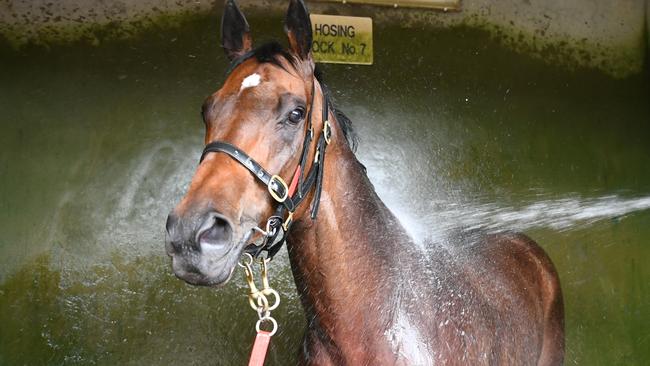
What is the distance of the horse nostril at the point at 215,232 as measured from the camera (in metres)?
1.74

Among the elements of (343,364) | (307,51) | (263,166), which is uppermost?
(307,51)

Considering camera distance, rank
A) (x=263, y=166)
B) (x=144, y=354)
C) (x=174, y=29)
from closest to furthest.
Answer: (x=263, y=166)
(x=144, y=354)
(x=174, y=29)

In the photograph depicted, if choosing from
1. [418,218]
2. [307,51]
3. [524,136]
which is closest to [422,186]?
[418,218]

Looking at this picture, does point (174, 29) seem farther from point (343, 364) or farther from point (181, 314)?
point (343, 364)

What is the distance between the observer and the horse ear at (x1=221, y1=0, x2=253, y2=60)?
235 centimetres

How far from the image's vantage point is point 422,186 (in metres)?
4.17

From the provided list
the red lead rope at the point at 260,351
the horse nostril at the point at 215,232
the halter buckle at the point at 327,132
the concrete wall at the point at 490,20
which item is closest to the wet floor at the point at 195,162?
the concrete wall at the point at 490,20

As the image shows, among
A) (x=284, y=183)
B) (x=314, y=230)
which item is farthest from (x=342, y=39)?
(x=284, y=183)

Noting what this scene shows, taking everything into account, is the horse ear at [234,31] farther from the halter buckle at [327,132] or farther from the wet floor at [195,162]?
the wet floor at [195,162]

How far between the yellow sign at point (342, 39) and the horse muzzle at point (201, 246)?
2370mm

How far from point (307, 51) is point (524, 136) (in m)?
2.60

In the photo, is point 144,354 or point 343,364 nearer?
point 343,364

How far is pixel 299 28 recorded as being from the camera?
2.19 m

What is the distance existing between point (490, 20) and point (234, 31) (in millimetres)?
2583
